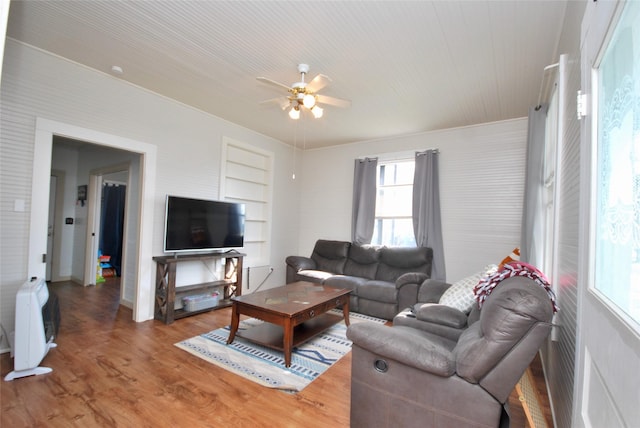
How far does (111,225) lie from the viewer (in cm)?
627

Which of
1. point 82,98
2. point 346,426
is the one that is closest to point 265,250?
point 82,98

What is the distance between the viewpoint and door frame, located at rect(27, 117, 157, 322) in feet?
8.71

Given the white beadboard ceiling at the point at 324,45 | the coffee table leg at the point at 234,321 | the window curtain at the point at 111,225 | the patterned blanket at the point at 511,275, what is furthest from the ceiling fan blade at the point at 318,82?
the window curtain at the point at 111,225

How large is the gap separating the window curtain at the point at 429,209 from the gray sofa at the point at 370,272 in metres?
0.17

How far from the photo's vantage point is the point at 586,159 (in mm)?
1075

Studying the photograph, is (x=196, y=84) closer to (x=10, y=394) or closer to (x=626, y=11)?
(x=10, y=394)

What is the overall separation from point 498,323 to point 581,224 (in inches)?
20.8

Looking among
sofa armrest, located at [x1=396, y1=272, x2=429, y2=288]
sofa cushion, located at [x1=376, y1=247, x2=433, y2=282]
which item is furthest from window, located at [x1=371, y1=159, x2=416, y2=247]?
sofa armrest, located at [x1=396, y1=272, x2=429, y2=288]

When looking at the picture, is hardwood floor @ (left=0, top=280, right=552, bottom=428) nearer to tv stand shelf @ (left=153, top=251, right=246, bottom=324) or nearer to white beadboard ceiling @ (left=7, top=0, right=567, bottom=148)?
tv stand shelf @ (left=153, top=251, right=246, bottom=324)

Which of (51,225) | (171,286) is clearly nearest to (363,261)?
(171,286)

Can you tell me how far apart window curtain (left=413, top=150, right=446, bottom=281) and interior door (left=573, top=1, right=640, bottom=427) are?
10.4 feet

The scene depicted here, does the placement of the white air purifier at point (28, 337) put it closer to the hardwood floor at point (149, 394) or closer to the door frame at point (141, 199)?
the hardwood floor at point (149, 394)

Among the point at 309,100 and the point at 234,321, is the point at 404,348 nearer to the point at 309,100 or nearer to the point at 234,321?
the point at 234,321

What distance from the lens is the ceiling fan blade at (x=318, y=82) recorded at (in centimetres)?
235
